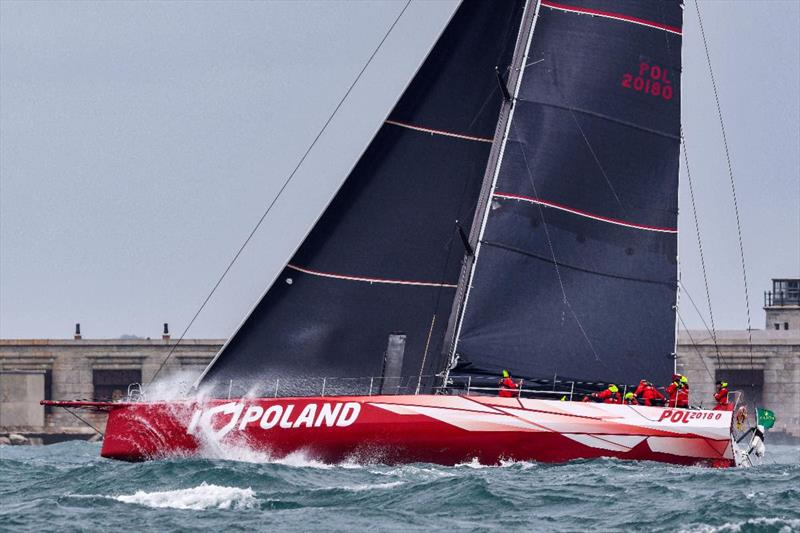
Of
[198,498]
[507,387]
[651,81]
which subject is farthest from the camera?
[651,81]

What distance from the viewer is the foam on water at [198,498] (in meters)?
22.9

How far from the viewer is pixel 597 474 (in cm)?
2684

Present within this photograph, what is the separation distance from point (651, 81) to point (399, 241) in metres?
6.30

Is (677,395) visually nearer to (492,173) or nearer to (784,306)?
(492,173)

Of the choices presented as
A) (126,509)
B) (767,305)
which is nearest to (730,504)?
(126,509)

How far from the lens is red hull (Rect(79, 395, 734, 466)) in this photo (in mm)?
27875

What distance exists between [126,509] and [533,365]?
10.2 meters

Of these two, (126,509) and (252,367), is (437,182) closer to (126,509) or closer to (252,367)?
(252,367)

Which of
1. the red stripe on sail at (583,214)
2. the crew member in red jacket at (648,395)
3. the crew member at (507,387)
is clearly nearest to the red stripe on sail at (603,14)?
the red stripe on sail at (583,214)

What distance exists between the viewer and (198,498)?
919 inches

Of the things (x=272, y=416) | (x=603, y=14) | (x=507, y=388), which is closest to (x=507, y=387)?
(x=507, y=388)

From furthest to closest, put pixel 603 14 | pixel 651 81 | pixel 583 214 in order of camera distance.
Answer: pixel 651 81 < pixel 603 14 < pixel 583 214

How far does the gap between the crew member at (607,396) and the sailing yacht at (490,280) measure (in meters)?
0.28

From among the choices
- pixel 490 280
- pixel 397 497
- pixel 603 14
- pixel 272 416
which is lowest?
pixel 397 497
